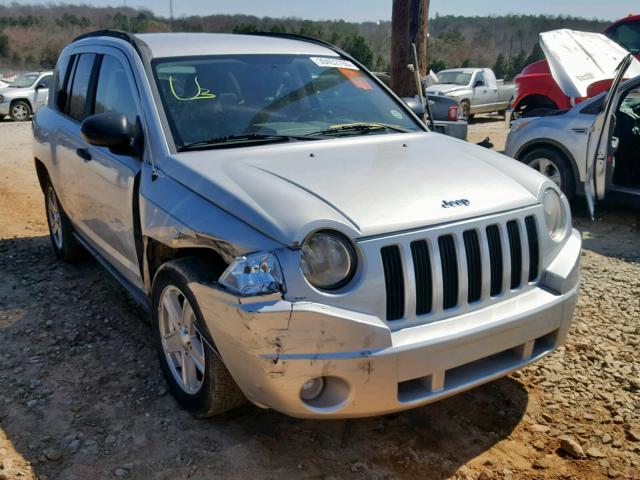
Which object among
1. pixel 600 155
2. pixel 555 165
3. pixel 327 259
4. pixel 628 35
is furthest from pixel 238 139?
pixel 628 35

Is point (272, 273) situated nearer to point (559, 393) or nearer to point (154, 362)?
point (154, 362)

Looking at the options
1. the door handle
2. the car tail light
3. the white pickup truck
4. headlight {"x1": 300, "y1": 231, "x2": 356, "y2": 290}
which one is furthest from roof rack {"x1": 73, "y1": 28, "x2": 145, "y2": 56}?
the white pickup truck

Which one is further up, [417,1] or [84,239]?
[417,1]

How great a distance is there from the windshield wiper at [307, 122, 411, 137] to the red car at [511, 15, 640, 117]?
26.3ft

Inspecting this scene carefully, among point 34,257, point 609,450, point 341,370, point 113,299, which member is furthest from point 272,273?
point 34,257

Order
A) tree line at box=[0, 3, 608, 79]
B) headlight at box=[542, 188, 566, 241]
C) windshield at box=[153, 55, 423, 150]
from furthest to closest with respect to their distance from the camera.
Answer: tree line at box=[0, 3, 608, 79] < windshield at box=[153, 55, 423, 150] < headlight at box=[542, 188, 566, 241]

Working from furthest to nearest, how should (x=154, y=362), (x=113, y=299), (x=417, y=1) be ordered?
(x=417, y=1)
(x=113, y=299)
(x=154, y=362)

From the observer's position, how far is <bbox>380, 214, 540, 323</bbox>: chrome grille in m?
2.60

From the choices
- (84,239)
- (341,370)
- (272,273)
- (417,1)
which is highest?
(417,1)

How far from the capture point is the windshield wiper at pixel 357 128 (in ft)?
12.3

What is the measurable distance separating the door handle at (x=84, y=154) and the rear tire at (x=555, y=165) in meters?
4.92

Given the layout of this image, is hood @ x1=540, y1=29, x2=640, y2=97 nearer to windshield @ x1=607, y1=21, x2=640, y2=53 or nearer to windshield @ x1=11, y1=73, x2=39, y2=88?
windshield @ x1=607, y1=21, x2=640, y2=53

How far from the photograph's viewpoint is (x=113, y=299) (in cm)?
479

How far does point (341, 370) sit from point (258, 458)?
730mm
